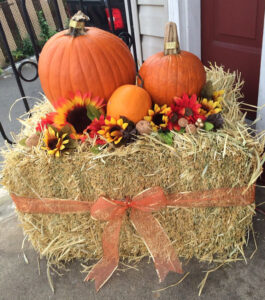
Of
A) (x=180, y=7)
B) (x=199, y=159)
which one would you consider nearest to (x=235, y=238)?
(x=199, y=159)

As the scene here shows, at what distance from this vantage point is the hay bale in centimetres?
135

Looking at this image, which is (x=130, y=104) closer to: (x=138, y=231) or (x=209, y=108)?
(x=209, y=108)

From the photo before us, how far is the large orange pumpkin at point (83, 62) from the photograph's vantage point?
60.4 inches

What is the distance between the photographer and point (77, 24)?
60.7 inches

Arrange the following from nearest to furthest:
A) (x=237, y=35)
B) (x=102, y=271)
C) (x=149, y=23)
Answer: (x=102, y=271) → (x=237, y=35) → (x=149, y=23)

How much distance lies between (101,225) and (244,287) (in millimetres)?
774

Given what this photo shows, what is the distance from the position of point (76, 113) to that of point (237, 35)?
58.4 inches

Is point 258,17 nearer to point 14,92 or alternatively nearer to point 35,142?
point 35,142

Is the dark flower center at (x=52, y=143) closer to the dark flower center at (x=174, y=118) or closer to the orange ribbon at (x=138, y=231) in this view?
the orange ribbon at (x=138, y=231)

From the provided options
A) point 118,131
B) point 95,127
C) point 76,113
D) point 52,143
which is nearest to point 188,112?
point 118,131

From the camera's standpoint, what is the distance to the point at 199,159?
1.34 meters

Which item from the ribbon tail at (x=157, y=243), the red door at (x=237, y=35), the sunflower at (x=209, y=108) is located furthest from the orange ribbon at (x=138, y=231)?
the red door at (x=237, y=35)

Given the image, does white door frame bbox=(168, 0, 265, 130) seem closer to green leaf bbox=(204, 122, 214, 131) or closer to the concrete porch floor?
green leaf bbox=(204, 122, 214, 131)

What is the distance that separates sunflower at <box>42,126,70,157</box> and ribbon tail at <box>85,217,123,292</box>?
0.46 m
